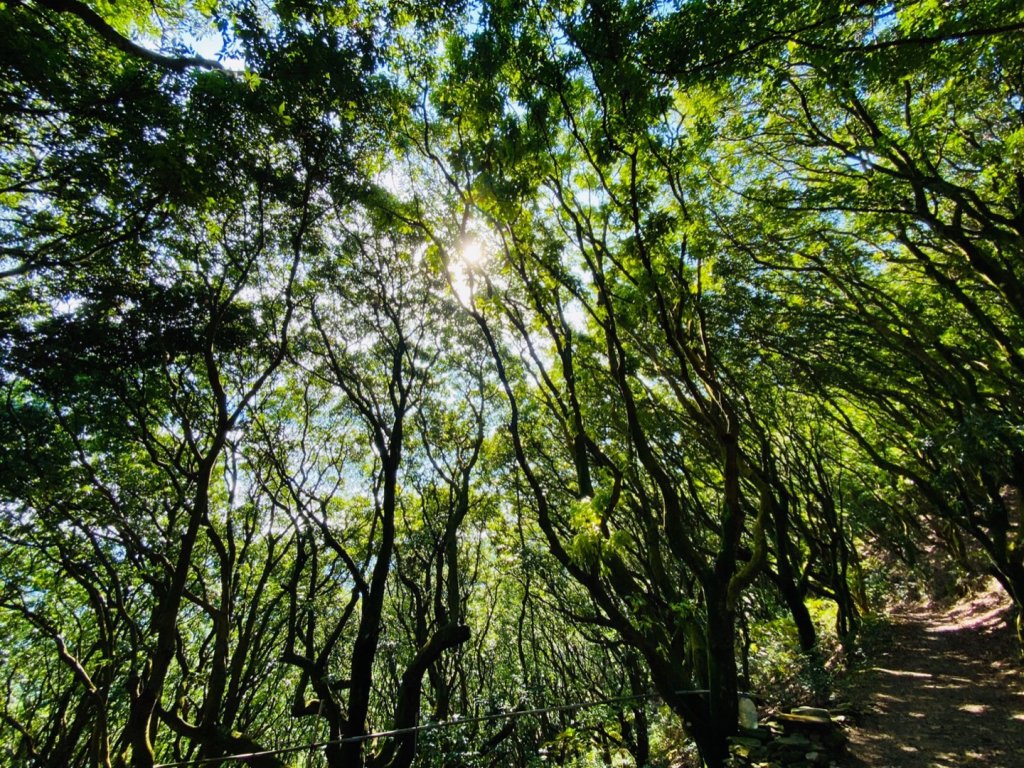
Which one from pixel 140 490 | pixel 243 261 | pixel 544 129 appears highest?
pixel 243 261

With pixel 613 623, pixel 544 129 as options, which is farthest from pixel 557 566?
pixel 544 129

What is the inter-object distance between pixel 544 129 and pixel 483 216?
1.54 metres

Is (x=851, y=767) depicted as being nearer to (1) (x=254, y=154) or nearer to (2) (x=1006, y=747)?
(2) (x=1006, y=747)

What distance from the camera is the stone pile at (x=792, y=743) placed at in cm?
471

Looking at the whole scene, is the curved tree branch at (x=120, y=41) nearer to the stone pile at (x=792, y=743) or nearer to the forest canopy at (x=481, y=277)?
the forest canopy at (x=481, y=277)

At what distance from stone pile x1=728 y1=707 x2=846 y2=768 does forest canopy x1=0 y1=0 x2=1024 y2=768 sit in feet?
0.88

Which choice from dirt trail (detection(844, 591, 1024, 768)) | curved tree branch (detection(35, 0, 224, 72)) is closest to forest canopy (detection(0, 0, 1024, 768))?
curved tree branch (detection(35, 0, 224, 72))

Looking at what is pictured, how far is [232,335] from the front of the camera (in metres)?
7.51

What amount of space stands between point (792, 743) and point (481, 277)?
7024 millimetres

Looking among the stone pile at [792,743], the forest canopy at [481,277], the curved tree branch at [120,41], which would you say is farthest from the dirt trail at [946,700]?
the curved tree branch at [120,41]

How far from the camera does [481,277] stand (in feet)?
23.4

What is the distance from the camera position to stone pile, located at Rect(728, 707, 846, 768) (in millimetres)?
4713

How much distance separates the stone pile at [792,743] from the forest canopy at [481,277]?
270mm

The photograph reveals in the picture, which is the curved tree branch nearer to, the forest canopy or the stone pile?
the forest canopy
